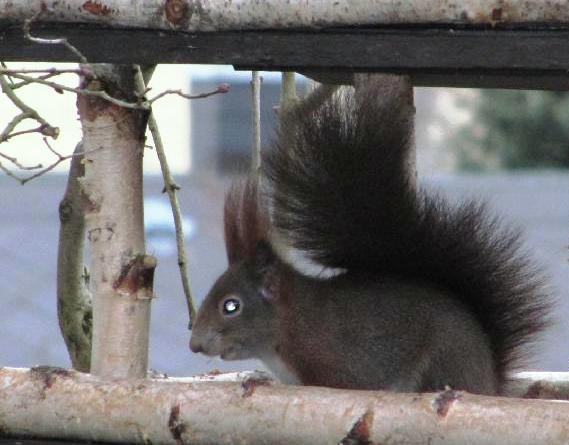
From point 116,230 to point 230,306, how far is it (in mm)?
333

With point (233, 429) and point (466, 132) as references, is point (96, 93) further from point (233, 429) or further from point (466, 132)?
point (466, 132)

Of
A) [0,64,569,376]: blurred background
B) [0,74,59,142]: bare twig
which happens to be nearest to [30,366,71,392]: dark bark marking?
[0,74,59,142]: bare twig

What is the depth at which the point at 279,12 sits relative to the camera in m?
1.44

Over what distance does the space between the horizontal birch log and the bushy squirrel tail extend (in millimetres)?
318

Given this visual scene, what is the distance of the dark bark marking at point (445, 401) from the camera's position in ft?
4.46

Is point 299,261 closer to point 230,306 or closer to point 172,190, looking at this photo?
point 230,306

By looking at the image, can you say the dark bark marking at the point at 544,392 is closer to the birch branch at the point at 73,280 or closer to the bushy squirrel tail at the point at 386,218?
the bushy squirrel tail at the point at 386,218

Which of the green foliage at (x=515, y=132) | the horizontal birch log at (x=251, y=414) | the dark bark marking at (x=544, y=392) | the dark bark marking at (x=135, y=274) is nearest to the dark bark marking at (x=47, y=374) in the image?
the horizontal birch log at (x=251, y=414)

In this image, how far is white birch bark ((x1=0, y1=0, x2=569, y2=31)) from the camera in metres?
1.38

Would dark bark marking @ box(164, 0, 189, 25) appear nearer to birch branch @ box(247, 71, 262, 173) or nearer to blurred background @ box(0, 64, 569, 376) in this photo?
birch branch @ box(247, 71, 262, 173)

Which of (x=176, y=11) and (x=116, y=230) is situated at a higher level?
(x=176, y=11)

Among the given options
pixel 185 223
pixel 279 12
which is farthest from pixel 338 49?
pixel 185 223

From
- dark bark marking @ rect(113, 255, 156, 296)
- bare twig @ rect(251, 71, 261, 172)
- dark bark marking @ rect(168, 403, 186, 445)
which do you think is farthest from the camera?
bare twig @ rect(251, 71, 261, 172)

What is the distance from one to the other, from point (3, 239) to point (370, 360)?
370 cm
